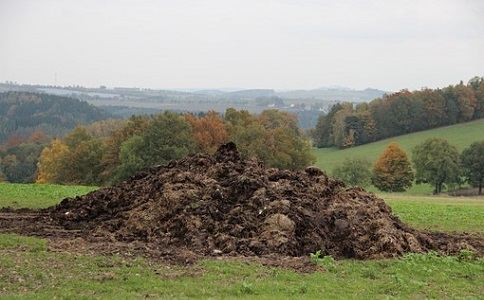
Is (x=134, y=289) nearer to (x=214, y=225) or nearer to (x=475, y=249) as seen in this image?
(x=214, y=225)

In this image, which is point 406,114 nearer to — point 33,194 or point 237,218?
point 33,194

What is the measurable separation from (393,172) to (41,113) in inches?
5095

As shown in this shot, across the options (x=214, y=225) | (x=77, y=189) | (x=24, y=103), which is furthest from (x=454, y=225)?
(x=24, y=103)

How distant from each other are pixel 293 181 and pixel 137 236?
19.3 ft

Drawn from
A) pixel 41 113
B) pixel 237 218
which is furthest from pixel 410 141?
pixel 41 113

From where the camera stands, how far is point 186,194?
16938mm

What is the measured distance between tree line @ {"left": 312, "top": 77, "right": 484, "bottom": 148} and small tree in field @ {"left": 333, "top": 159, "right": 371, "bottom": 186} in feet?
83.0

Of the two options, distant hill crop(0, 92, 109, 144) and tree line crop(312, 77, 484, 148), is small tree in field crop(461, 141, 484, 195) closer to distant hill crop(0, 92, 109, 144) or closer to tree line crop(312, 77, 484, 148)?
tree line crop(312, 77, 484, 148)

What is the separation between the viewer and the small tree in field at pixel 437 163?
72.1 metres

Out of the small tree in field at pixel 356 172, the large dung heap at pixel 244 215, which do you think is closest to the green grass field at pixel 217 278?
the large dung heap at pixel 244 215

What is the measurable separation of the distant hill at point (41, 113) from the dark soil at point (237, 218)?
140 meters

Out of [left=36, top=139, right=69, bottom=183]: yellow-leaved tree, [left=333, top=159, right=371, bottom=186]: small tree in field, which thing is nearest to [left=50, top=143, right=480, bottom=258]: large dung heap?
[left=36, top=139, right=69, bottom=183]: yellow-leaved tree

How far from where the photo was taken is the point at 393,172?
2995 inches

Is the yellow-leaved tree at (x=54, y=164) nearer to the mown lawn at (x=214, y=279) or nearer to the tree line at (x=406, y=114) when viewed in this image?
the mown lawn at (x=214, y=279)
